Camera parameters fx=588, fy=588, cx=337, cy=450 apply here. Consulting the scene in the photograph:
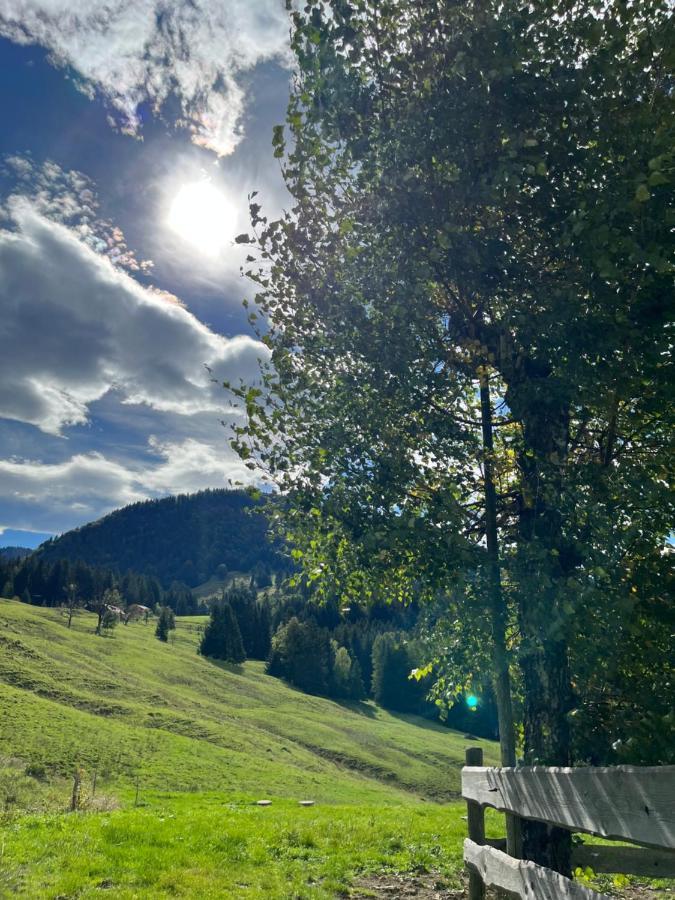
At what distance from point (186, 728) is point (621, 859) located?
67077mm

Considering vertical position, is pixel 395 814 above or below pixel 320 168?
below

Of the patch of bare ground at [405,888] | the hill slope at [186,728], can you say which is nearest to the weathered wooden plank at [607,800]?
the patch of bare ground at [405,888]

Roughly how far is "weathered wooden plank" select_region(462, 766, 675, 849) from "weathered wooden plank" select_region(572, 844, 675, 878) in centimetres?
412

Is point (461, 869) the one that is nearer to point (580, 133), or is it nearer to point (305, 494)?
point (305, 494)

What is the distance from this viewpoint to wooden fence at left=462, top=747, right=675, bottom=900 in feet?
A: 12.7

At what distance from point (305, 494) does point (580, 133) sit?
7325 mm

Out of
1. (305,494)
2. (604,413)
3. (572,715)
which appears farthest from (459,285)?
(572,715)

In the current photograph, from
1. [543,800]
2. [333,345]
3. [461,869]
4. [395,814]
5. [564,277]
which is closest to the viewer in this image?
[543,800]

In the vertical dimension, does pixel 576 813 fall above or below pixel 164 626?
below

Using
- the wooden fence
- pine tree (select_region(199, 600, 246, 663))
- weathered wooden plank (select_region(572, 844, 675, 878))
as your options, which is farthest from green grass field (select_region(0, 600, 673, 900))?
the wooden fence

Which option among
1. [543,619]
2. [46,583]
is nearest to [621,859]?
[543,619]

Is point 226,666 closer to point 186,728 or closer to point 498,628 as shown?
point 186,728

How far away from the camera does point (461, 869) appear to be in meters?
14.4

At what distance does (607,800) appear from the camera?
4.38 metres
